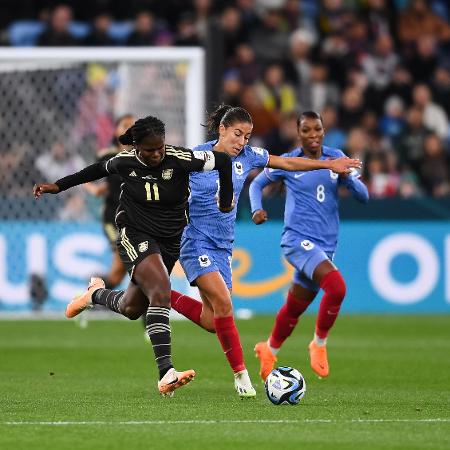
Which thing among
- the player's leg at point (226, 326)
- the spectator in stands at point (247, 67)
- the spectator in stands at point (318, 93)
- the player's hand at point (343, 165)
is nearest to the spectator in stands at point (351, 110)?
the spectator in stands at point (318, 93)

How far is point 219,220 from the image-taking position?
927 cm

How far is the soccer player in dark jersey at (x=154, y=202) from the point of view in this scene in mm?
8539

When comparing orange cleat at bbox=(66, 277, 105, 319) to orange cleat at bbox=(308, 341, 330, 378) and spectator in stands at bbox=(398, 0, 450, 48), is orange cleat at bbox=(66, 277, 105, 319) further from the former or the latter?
spectator in stands at bbox=(398, 0, 450, 48)

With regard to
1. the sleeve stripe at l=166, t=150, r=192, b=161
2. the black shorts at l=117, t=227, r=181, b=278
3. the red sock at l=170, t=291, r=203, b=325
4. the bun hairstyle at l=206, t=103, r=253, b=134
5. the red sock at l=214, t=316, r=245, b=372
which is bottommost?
the red sock at l=214, t=316, r=245, b=372

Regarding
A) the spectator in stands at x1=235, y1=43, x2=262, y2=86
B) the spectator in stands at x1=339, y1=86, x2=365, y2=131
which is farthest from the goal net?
the spectator in stands at x1=339, y1=86, x2=365, y2=131

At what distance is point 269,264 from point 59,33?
184 inches

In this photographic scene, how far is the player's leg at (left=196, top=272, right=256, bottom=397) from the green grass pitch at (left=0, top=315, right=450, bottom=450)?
140mm

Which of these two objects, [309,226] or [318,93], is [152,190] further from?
Result: [318,93]

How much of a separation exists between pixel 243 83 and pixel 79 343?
7441 millimetres

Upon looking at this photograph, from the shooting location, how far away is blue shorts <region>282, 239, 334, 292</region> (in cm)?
1043

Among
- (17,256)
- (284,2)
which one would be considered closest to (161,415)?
(17,256)

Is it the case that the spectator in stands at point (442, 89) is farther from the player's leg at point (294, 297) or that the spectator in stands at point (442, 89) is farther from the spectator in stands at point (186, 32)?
the player's leg at point (294, 297)

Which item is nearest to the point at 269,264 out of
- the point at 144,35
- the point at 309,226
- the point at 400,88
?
the point at 144,35

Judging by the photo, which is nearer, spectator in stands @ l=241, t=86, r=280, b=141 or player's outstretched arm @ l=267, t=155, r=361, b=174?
player's outstretched arm @ l=267, t=155, r=361, b=174
